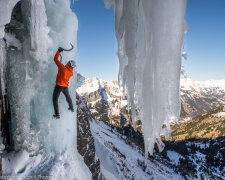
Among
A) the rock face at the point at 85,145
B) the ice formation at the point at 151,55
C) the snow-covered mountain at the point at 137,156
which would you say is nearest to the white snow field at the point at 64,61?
the ice formation at the point at 151,55

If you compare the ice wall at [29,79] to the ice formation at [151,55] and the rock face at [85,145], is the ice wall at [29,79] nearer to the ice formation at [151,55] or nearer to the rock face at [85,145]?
the ice formation at [151,55]

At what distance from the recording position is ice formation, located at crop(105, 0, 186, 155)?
9.45 feet

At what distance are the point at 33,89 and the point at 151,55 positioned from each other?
3.73 meters

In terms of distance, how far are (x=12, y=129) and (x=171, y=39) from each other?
5027 mm

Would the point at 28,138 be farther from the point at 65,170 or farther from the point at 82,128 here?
the point at 82,128

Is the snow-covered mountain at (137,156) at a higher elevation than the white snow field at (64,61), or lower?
lower

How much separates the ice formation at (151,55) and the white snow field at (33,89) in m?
2.39

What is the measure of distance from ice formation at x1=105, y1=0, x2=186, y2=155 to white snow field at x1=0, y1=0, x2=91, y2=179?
2.39m

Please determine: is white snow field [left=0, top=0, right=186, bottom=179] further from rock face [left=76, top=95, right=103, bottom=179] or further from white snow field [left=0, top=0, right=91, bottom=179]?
rock face [left=76, top=95, right=103, bottom=179]

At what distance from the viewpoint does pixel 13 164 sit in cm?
471

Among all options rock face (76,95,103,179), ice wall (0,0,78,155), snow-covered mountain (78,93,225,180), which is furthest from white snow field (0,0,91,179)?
rock face (76,95,103,179)

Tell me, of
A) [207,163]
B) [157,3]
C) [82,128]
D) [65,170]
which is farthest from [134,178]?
[207,163]

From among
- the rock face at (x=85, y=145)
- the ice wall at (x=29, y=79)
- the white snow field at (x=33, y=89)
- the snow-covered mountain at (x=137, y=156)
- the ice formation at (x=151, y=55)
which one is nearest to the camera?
the ice formation at (x=151, y=55)

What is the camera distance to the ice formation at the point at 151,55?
2881 millimetres
